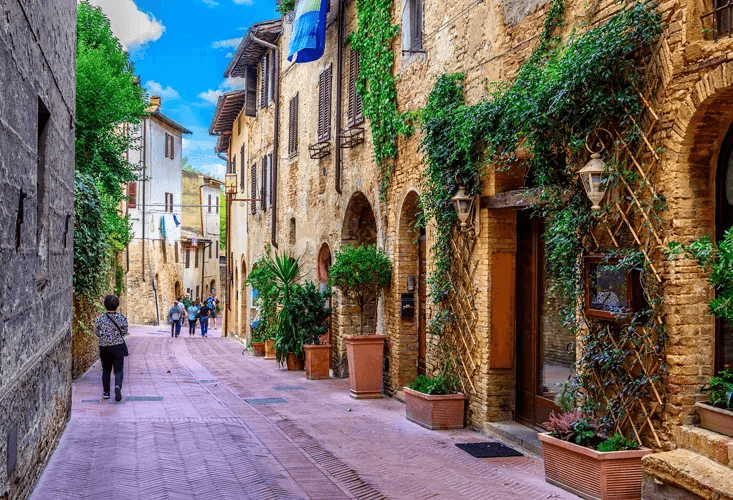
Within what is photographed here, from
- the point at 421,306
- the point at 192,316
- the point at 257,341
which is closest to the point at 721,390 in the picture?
the point at 421,306

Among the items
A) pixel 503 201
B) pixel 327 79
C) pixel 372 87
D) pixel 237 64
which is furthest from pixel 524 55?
pixel 237 64

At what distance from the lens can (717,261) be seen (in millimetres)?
5738

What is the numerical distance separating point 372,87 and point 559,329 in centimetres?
612

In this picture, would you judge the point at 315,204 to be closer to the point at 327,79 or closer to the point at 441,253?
the point at 327,79

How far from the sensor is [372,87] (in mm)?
13461

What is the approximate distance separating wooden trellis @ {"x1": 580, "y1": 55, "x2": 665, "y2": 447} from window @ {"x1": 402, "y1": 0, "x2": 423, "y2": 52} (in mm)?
5759

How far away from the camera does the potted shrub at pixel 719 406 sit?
5746 millimetres

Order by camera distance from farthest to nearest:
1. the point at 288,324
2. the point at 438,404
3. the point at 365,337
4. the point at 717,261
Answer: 1. the point at 288,324
2. the point at 365,337
3. the point at 438,404
4. the point at 717,261

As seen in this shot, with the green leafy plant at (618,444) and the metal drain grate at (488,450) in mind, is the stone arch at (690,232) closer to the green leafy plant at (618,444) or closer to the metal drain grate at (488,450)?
the green leafy plant at (618,444)

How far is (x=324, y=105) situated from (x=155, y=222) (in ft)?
92.3

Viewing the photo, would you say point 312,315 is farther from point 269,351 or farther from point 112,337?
point 112,337

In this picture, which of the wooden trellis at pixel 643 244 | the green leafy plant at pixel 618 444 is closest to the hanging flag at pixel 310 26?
the wooden trellis at pixel 643 244

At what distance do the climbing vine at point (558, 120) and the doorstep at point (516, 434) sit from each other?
1538 millimetres

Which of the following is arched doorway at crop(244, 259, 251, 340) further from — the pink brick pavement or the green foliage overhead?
the pink brick pavement
